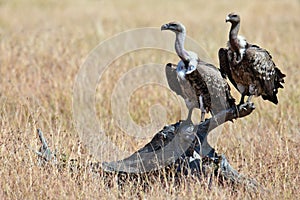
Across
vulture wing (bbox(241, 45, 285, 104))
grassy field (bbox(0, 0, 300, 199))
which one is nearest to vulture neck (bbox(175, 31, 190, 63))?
vulture wing (bbox(241, 45, 285, 104))

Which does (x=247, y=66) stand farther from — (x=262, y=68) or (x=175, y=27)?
(x=175, y=27)

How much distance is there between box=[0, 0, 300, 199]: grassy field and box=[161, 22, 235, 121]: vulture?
0.77 m

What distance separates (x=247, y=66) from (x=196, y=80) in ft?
1.64

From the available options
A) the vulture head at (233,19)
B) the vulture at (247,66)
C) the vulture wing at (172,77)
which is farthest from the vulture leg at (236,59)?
the vulture wing at (172,77)

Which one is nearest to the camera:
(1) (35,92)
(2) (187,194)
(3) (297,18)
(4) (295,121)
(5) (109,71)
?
(2) (187,194)

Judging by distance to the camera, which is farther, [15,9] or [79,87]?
[15,9]

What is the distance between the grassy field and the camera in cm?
554

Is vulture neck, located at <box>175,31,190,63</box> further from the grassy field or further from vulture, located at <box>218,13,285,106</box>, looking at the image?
the grassy field

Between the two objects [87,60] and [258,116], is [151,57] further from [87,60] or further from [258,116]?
[258,116]

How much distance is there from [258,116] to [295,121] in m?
0.52

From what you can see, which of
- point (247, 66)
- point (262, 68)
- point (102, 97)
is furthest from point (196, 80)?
point (102, 97)

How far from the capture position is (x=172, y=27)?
5.62 meters

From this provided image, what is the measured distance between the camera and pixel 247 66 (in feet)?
18.9

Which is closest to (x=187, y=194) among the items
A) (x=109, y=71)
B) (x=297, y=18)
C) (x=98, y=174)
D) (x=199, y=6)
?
(x=98, y=174)
